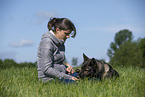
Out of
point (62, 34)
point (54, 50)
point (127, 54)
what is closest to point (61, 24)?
point (62, 34)

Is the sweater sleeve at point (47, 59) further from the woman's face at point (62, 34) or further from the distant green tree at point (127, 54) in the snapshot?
the distant green tree at point (127, 54)

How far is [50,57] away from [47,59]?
11 centimetres

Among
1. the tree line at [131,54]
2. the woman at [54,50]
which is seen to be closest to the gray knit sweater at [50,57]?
the woman at [54,50]

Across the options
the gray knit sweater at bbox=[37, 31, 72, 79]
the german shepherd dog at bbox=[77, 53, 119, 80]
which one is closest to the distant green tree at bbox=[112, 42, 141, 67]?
the german shepherd dog at bbox=[77, 53, 119, 80]

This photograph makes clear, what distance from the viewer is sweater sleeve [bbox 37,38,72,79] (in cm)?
460

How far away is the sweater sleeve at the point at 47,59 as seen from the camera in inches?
181

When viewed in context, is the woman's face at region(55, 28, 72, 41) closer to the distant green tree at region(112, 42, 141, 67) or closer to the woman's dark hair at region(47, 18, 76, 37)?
the woman's dark hair at region(47, 18, 76, 37)

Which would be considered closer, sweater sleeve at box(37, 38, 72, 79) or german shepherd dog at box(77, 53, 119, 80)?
sweater sleeve at box(37, 38, 72, 79)

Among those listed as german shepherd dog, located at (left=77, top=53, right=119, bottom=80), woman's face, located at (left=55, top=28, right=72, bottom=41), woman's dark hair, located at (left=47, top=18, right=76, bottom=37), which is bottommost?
german shepherd dog, located at (left=77, top=53, right=119, bottom=80)

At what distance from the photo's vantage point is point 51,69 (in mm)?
4625

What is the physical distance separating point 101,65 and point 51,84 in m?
1.73

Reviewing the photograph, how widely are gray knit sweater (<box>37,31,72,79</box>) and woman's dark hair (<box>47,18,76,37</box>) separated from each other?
241 mm

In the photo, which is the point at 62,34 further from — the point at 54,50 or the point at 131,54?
the point at 131,54

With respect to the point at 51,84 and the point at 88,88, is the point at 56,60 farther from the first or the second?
the point at 88,88
